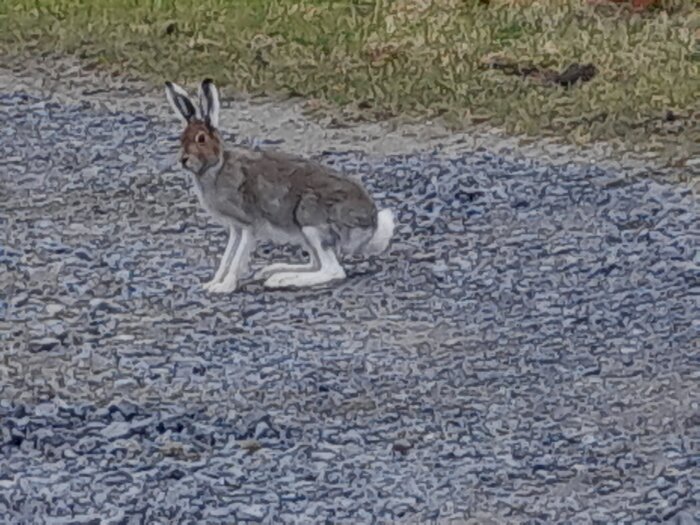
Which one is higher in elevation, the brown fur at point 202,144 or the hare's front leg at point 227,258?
the brown fur at point 202,144

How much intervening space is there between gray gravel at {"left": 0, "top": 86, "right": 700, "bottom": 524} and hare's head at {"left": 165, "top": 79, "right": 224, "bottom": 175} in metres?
0.49

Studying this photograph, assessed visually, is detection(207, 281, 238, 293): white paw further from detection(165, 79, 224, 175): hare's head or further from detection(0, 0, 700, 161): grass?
detection(0, 0, 700, 161): grass

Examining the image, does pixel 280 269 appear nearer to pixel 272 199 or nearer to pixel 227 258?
pixel 227 258

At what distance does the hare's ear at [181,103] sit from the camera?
22.2ft

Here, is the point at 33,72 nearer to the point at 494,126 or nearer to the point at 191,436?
the point at 494,126

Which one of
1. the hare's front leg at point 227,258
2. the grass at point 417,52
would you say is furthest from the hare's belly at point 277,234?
the grass at point 417,52

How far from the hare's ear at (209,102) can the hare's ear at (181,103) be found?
1.6 inches

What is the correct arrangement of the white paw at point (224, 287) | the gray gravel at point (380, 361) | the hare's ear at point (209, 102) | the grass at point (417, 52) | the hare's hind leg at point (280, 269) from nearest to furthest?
the gray gravel at point (380, 361)
the hare's ear at point (209, 102)
the white paw at point (224, 287)
the hare's hind leg at point (280, 269)
the grass at point (417, 52)

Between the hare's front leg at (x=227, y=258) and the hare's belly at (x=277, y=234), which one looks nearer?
the hare's belly at (x=277, y=234)

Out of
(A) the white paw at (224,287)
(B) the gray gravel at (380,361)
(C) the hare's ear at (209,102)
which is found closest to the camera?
(B) the gray gravel at (380,361)

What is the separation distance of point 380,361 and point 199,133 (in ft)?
3.99

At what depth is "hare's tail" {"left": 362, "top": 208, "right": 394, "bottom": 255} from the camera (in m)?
6.95

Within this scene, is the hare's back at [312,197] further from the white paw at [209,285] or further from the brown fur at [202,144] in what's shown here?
the white paw at [209,285]

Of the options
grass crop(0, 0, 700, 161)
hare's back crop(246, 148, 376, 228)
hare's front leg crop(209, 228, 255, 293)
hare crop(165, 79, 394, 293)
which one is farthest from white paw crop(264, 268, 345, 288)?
grass crop(0, 0, 700, 161)
